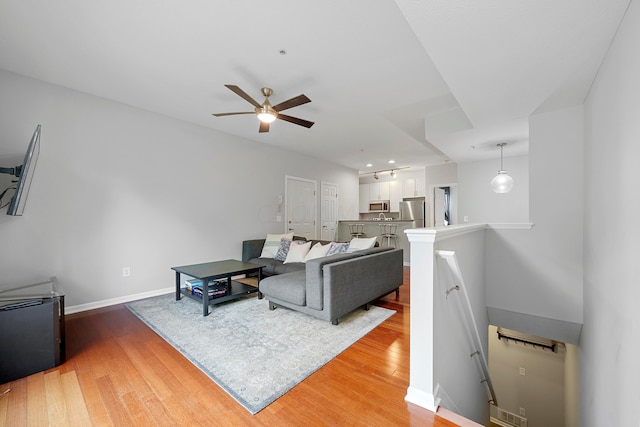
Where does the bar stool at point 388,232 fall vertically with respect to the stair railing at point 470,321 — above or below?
above

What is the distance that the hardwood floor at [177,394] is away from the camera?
149 centimetres

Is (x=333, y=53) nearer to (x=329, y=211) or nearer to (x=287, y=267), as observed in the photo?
(x=287, y=267)

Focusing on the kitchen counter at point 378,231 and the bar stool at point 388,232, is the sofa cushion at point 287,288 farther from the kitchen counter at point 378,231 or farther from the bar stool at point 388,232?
the bar stool at point 388,232

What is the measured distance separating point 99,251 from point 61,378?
182 cm

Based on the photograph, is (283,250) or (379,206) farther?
(379,206)

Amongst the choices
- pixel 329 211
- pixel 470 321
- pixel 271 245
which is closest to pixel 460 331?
pixel 470 321

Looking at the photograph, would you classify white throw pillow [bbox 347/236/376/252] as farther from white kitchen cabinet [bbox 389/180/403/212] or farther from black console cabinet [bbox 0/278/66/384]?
white kitchen cabinet [bbox 389/180/403/212]

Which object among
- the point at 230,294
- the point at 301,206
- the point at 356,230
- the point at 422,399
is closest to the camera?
the point at 422,399

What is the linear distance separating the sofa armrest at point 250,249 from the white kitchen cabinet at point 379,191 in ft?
18.0

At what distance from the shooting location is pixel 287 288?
115 inches

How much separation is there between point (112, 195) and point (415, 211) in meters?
6.94

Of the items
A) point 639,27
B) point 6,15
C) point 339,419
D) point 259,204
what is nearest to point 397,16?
point 639,27

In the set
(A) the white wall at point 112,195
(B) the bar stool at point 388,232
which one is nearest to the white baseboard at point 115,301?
(A) the white wall at point 112,195

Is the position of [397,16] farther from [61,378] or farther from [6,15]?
[61,378]
